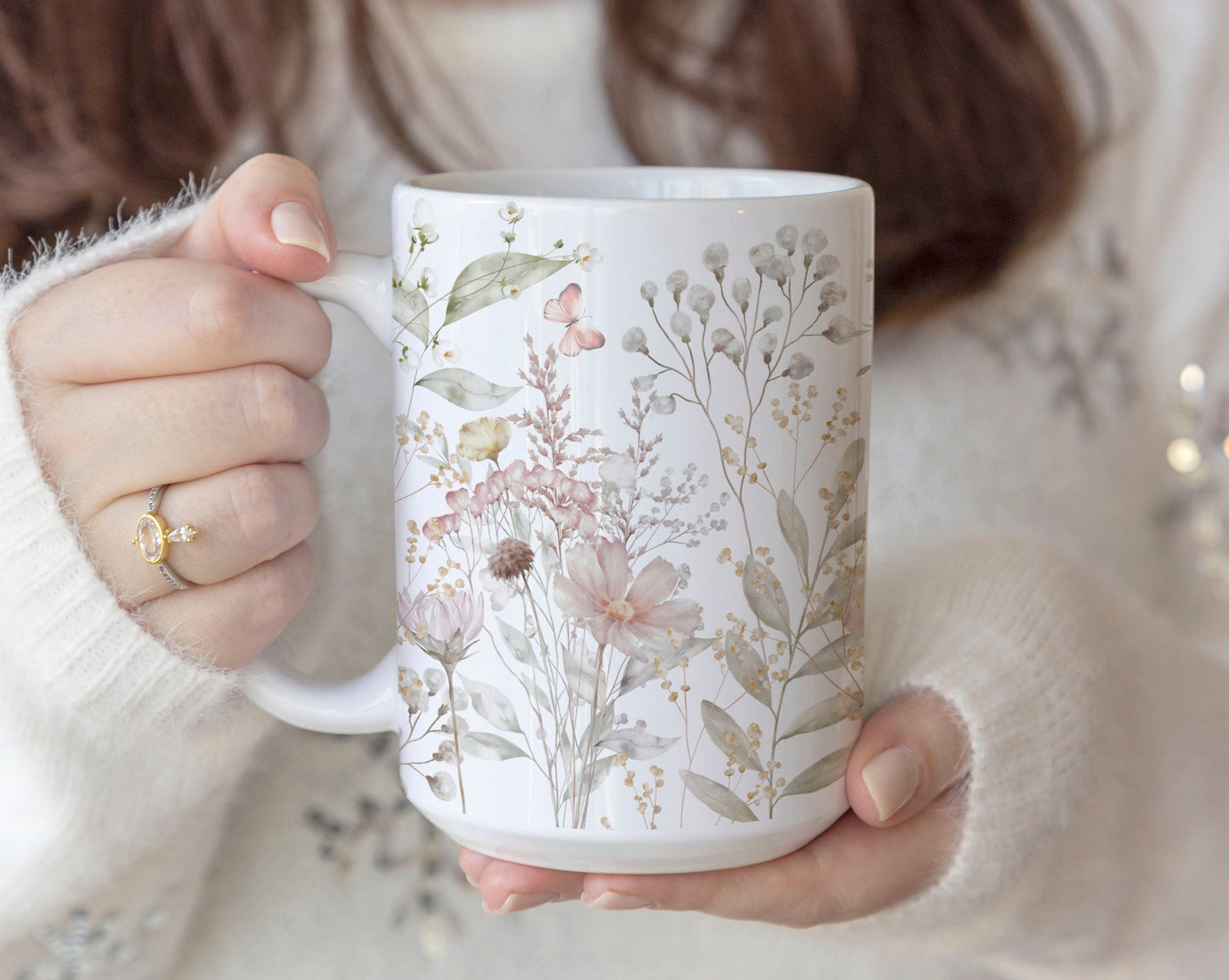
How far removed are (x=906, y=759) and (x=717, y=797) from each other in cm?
13

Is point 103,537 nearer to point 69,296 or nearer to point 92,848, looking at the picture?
point 69,296

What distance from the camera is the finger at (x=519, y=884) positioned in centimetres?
51

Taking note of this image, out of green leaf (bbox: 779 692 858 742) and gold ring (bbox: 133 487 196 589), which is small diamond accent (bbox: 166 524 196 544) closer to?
gold ring (bbox: 133 487 196 589)

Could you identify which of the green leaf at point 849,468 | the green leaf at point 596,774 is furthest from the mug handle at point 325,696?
the green leaf at point 849,468

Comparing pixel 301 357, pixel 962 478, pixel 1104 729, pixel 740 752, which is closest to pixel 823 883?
pixel 740 752

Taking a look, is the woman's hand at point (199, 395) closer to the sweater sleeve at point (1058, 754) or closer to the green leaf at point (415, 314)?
the green leaf at point (415, 314)

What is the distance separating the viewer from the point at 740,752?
0.47 m

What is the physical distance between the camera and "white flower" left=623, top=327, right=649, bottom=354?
1.42ft

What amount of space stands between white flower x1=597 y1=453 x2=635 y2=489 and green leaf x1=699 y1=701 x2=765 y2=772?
10cm

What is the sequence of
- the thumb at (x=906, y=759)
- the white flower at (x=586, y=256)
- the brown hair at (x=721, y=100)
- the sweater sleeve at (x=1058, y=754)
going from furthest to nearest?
the brown hair at (x=721, y=100), the sweater sleeve at (x=1058, y=754), the thumb at (x=906, y=759), the white flower at (x=586, y=256)

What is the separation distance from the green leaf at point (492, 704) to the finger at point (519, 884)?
84mm

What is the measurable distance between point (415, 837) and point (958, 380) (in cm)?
62

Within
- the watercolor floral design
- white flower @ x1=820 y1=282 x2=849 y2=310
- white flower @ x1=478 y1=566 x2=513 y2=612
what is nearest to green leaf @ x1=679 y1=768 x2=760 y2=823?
the watercolor floral design

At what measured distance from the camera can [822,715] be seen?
1.62ft
